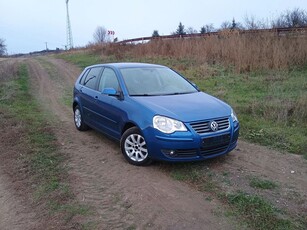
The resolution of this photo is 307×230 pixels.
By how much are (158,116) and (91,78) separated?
2.77 m

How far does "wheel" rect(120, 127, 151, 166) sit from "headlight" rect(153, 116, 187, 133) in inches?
15.4

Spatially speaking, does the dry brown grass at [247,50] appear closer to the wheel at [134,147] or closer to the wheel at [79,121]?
the wheel at [79,121]

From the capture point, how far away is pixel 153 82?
20.7ft

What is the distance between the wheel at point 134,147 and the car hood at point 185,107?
1.62ft

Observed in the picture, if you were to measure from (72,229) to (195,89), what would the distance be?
148 inches

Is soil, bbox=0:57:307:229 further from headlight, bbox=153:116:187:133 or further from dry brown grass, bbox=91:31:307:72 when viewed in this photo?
dry brown grass, bbox=91:31:307:72

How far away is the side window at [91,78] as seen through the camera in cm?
714

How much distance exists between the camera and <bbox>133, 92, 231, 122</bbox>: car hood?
5113mm

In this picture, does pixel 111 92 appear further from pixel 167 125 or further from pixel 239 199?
pixel 239 199

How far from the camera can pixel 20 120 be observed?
8.47 metres

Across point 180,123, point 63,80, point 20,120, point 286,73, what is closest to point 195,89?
point 180,123

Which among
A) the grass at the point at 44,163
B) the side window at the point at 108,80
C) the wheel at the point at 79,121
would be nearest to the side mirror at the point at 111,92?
the side window at the point at 108,80

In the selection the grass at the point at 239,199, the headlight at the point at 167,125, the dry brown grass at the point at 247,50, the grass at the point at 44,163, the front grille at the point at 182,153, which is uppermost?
the dry brown grass at the point at 247,50

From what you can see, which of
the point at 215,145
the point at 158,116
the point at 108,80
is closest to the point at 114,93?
the point at 108,80
